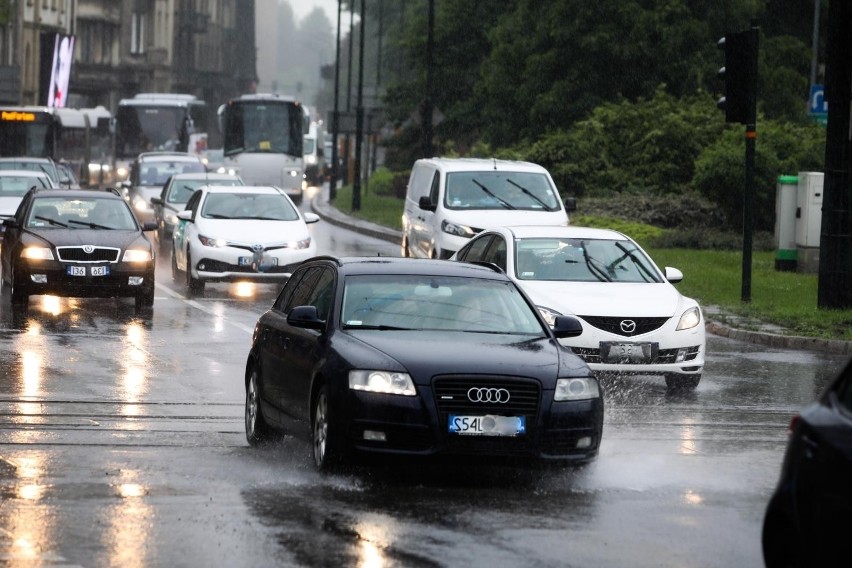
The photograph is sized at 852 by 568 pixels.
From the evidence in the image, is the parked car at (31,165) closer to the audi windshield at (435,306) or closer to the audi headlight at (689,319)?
the audi headlight at (689,319)

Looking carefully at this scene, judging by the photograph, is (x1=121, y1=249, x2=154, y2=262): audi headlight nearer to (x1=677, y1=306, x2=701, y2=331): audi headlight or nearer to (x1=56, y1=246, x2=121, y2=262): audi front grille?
(x1=56, y1=246, x2=121, y2=262): audi front grille

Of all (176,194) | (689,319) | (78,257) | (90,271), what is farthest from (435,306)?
(176,194)

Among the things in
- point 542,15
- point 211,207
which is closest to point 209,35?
point 542,15

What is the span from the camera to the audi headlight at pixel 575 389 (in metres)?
10.5

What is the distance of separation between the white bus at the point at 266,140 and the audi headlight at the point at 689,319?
156ft

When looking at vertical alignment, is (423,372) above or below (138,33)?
below

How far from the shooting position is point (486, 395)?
10.2 m

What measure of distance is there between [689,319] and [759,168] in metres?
22.7

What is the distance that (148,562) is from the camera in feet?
26.3

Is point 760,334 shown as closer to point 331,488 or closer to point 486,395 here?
point 486,395

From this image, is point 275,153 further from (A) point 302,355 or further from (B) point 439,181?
(A) point 302,355

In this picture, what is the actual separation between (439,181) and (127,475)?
1760 cm

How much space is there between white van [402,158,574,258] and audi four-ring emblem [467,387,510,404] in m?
16.2

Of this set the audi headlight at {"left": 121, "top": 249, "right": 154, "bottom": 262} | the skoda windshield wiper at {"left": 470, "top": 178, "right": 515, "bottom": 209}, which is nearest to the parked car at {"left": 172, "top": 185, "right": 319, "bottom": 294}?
the skoda windshield wiper at {"left": 470, "top": 178, "right": 515, "bottom": 209}
